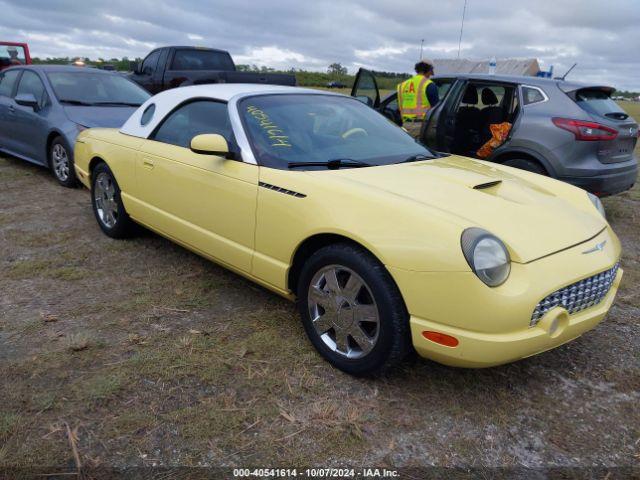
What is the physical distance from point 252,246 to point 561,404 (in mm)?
1842

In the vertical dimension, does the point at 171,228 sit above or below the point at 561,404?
above

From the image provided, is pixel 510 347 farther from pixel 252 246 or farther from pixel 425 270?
pixel 252 246

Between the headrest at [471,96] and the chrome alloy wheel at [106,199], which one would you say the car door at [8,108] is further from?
the headrest at [471,96]

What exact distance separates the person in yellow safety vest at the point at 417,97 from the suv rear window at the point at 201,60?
5565 millimetres

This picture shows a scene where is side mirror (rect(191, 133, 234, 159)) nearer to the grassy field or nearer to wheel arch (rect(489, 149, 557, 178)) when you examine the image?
the grassy field

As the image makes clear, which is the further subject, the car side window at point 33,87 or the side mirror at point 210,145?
the car side window at point 33,87

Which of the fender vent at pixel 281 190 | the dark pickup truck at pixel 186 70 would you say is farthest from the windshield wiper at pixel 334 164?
the dark pickup truck at pixel 186 70

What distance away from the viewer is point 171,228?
3.70m

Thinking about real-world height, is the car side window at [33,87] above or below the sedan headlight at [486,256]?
above

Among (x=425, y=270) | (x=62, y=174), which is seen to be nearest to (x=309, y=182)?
(x=425, y=270)

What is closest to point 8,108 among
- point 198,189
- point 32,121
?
point 32,121

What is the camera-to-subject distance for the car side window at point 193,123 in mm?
3428

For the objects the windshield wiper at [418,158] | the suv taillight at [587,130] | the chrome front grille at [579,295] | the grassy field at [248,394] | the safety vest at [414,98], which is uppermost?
the safety vest at [414,98]

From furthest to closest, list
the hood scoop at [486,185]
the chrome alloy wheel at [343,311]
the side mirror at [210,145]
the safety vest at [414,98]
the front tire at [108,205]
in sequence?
1. the safety vest at [414,98]
2. the front tire at [108,205]
3. the side mirror at [210,145]
4. the hood scoop at [486,185]
5. the chrome alloy wheel at [343,311]
